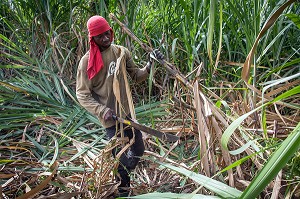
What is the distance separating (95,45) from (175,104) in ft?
2.21

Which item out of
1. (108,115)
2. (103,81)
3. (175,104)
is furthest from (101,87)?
(175,104)

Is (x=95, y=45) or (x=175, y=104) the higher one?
(x=95, y=45)

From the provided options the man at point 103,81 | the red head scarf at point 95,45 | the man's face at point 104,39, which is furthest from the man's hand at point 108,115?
the man's face at point 104,39

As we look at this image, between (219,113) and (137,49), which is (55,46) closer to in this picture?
(137,49)

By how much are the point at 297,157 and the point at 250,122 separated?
0.64 meters

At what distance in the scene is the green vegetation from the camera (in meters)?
1.27

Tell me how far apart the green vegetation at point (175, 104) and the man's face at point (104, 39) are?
331 mm

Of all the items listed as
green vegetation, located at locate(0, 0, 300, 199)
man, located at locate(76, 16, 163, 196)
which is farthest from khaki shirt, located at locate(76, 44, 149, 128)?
green vegetation, located at locate(0, 0, 300, 199)

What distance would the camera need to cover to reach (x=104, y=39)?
96.1 inches

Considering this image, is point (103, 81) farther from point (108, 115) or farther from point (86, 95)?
point (108, 115)

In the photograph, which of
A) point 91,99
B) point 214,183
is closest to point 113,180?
point 91,99

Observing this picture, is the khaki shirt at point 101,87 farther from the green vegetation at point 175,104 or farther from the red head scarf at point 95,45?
the green vegetation at point 175,104

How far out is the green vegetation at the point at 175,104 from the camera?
4.16 feet

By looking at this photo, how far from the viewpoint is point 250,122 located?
5.75 feet
